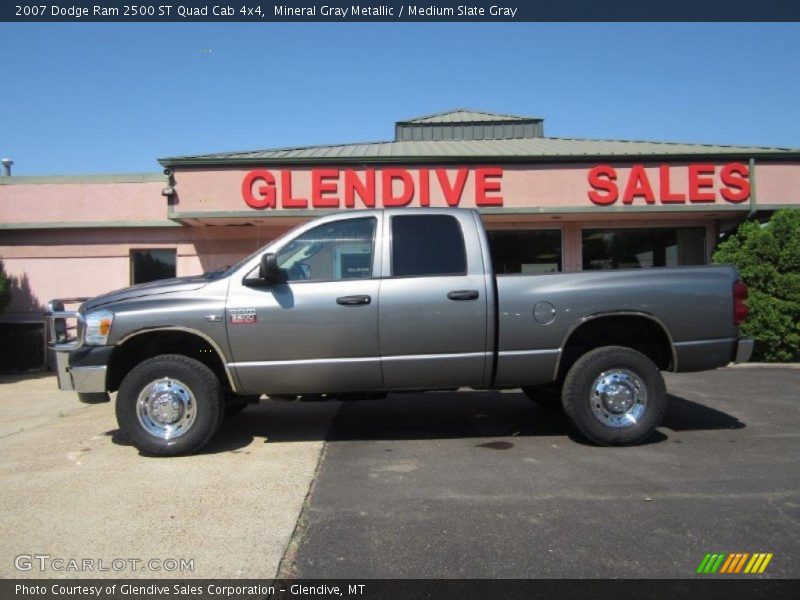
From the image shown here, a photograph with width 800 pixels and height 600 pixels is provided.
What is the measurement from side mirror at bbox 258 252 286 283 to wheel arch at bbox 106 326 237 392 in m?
0.70

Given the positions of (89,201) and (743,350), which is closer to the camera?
(743,350)

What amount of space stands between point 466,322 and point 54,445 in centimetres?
406

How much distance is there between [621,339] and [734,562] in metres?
2.47

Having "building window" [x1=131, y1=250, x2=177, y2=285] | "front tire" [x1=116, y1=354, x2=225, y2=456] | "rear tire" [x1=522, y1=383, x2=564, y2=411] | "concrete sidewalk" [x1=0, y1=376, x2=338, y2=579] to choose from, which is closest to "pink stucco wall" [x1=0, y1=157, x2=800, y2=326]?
"building window" [x1=131, y1=250, x2=177, y2=285]

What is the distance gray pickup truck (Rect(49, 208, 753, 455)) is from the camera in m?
4.76

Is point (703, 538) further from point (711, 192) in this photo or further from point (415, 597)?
point (711, 192)

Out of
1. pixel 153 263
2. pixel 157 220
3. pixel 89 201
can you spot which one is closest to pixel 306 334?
pixel 157 220

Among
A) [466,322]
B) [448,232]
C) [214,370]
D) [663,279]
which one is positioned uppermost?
[448,232]

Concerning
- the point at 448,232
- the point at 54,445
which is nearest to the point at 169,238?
the point at 54,445

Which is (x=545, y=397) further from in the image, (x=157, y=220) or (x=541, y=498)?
(x=157, y=220)

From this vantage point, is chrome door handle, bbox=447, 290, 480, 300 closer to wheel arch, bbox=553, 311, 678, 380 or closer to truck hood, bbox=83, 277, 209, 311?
wheel arch, bbox=553, 311, 678, 380

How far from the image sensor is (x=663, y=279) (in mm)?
4965

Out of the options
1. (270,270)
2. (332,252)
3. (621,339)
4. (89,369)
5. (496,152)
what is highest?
(496,152)

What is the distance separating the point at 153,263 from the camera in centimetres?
1132
